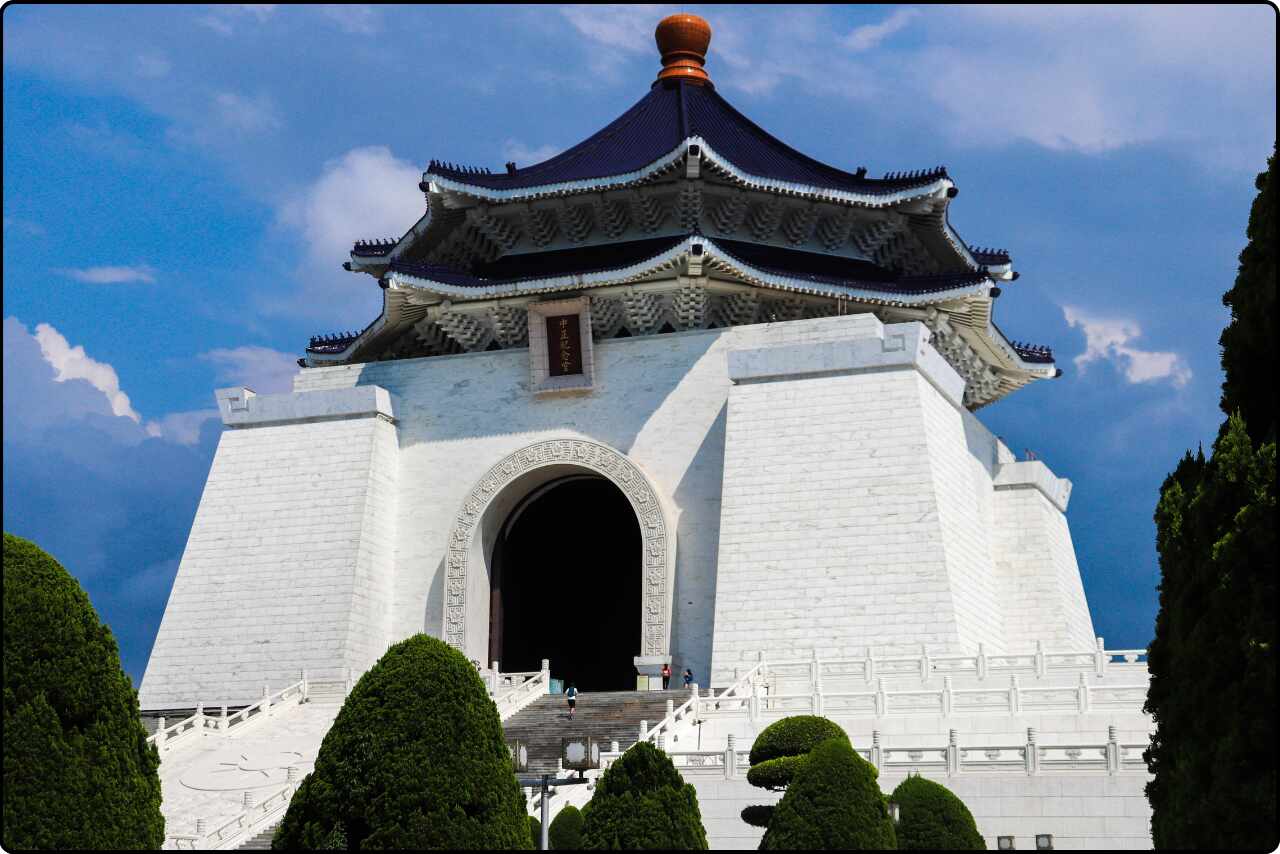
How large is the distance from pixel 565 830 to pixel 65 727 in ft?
16.8

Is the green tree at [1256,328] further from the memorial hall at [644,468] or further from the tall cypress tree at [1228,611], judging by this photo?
the memorial hall at [644,468]

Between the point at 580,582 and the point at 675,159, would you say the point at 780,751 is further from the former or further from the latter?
the point at 580,582

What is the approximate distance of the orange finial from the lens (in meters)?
32.5

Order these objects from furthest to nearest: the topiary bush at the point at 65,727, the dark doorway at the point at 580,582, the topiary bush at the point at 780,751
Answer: the dark doorway at the point at 580,582 → the topiary bush at the point at 780,751 → the topiary bush at the point at 65,727

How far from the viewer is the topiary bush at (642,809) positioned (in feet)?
43.5

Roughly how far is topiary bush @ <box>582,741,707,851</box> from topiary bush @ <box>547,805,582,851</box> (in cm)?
209

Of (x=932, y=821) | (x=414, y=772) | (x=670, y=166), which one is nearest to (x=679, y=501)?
(x=670, y=166)

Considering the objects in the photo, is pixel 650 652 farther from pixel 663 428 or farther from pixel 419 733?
pixel 419 733

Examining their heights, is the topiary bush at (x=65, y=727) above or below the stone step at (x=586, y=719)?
below

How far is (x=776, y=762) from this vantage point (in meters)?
16.5

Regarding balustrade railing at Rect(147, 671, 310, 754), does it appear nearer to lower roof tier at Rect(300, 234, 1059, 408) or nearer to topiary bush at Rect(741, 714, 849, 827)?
lower roof tier at Rect(300, 234, 1059, 408)

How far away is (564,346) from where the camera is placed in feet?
93.0

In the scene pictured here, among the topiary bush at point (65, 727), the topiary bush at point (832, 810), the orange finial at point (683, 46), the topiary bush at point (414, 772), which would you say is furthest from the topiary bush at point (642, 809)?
the orange finial at point (683, 46)

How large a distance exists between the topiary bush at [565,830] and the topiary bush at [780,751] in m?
1.69
